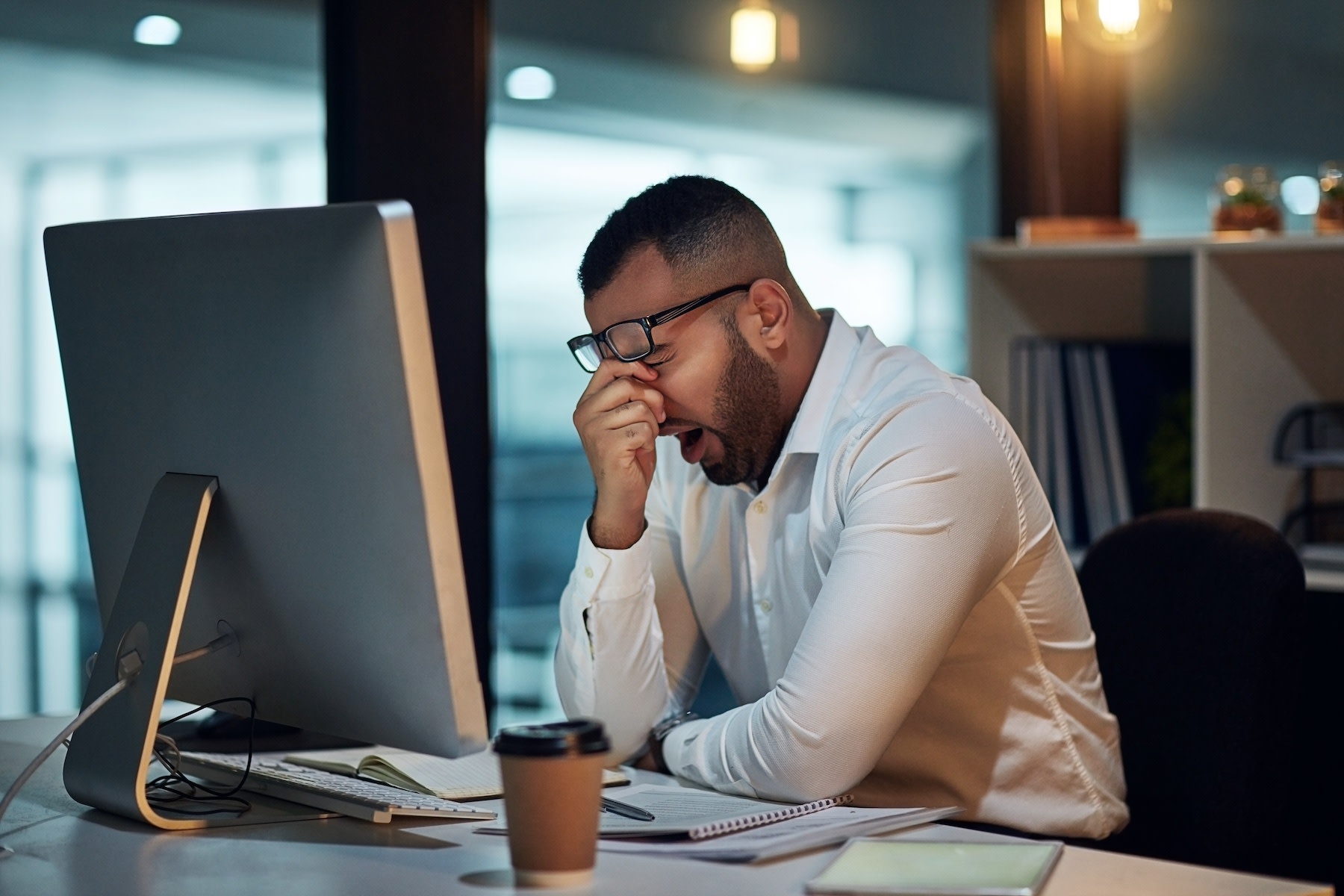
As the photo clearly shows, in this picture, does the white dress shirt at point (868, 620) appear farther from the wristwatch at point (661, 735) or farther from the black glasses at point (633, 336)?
the black glasses at point (633, 336)

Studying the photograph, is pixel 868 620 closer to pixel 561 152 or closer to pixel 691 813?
pixel 691 813

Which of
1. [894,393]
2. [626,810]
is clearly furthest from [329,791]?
[894,393]

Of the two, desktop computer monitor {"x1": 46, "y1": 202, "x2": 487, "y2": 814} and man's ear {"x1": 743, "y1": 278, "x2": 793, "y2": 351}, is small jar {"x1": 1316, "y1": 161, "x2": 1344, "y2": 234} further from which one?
desktop computer monitor {"x1": 46, "y1": 202, "x2": 487, "y2": 814}

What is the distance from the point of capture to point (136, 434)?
1.38m

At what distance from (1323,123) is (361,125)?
2.04 meters

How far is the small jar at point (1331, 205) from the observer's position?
2633 mm

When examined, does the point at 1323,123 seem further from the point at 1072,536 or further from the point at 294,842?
the point at 294,842

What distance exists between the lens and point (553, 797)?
1098 millimetres

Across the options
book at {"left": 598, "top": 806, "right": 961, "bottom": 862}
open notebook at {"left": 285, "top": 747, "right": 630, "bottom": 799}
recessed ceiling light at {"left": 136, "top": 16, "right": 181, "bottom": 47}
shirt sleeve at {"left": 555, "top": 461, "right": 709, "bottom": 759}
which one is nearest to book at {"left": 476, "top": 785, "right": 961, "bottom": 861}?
book at {"left": 598, "top": 806, "right": 961, "bottom": 862}

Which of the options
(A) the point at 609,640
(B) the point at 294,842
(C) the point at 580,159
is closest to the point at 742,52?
(C) the point at 580,159

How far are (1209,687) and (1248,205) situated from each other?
1267 millimetres

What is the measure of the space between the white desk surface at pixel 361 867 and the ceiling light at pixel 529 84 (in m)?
1.70

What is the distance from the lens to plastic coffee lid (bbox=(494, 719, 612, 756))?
108cm

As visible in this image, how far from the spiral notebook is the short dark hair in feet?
2.11
